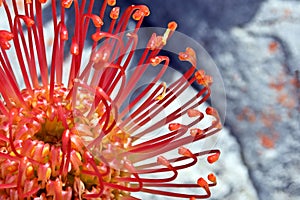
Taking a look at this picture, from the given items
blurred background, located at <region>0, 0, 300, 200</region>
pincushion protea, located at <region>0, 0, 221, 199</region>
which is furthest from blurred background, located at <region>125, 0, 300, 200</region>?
pincushion protea, located at <region>0, 0, 221, 199</region>

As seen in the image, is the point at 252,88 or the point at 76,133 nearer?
the point at 76,133

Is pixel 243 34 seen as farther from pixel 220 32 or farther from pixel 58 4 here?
pixel 58 4

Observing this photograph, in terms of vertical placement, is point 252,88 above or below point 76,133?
above

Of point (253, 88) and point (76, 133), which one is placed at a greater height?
point (253, 88)

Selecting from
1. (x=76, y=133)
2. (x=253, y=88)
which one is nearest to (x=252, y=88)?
(x=253, y=88)

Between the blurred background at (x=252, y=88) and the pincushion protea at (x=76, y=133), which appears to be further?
the blurred background at (x=252, y=88)

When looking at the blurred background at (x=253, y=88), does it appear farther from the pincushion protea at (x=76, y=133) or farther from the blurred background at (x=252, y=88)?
the pincushion protea at (x=76, y=133)

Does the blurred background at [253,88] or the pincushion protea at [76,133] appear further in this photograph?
the blurred background at [253,88]

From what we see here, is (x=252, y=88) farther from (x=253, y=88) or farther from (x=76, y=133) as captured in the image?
(x=76, y=133)

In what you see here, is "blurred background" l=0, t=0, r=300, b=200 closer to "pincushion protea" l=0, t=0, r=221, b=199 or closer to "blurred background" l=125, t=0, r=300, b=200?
"blurred background" l=125, t=0, r=300, b=200

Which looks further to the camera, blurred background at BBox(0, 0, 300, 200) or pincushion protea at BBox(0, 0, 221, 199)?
blurred background at BBox(0, 0, 300, 200)

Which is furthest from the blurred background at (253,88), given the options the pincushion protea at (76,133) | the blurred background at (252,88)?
the pincushion protea at (76,133)

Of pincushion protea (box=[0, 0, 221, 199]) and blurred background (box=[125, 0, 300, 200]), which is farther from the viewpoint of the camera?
blurred background (box=[125, 0, 300, 200])
